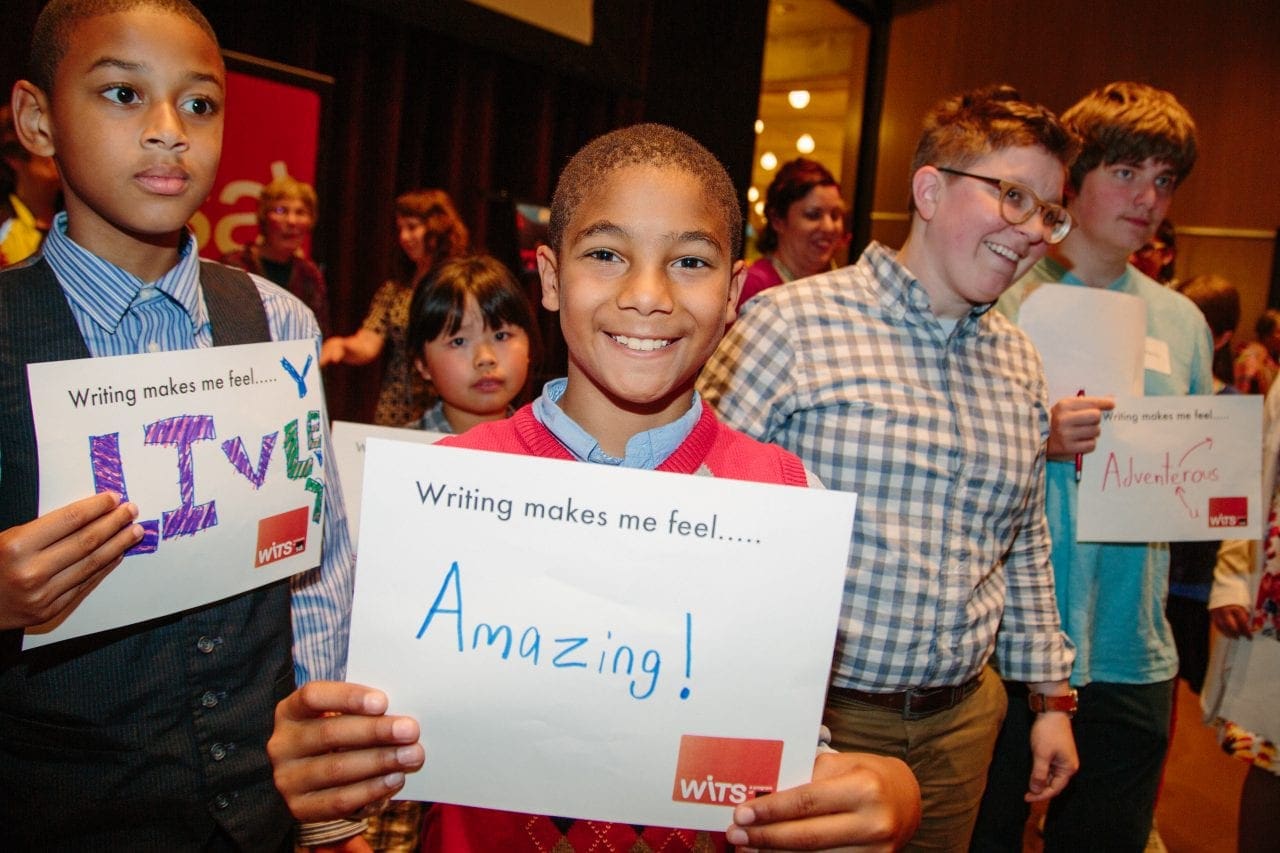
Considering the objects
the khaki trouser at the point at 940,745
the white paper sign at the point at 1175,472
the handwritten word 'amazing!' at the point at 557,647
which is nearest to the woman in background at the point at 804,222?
the white paper sign at the point at 1175,472

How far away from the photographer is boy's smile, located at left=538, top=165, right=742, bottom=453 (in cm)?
108

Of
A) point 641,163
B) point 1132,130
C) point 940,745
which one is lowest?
point 940,745

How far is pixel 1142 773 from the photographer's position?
2055 millimetres

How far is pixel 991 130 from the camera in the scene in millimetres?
1679

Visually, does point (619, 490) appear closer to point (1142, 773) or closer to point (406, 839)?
point (406, 839)

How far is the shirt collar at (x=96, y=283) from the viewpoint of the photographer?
1.19 m

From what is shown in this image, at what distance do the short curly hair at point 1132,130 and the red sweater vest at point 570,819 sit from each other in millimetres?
1375

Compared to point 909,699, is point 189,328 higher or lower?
higher

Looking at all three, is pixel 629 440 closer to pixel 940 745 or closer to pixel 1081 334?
pixel 940 745

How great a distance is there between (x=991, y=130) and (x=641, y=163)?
3.04 ft

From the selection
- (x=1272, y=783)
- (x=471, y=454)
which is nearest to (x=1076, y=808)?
(x=1272, y=783)

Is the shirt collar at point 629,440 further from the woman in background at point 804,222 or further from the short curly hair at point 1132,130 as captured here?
the woman in background at point 804,222

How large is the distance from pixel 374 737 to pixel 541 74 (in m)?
4.88

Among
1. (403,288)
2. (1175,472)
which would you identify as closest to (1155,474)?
(1175,472)
